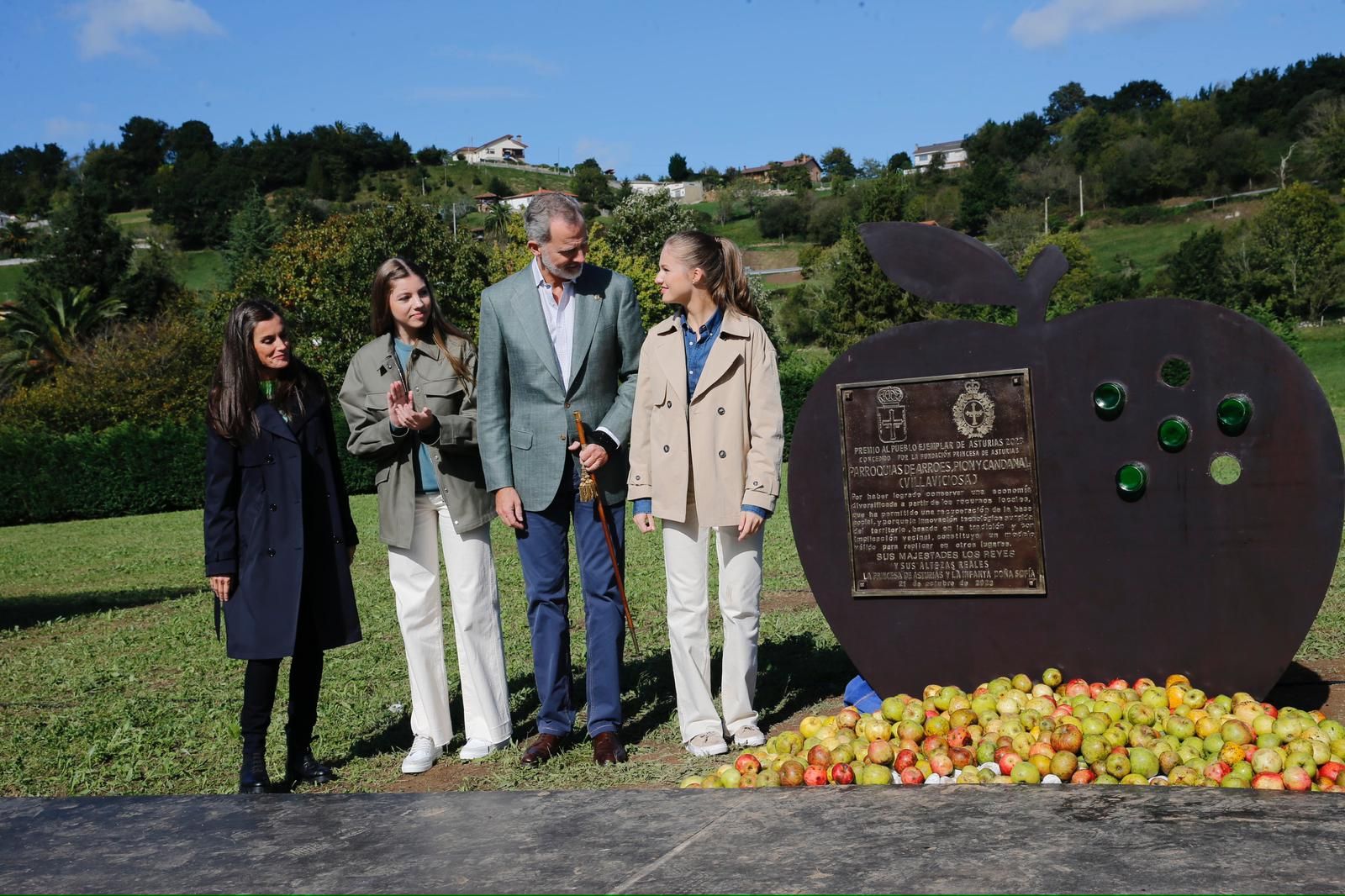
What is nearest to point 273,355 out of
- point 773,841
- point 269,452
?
point 269,452

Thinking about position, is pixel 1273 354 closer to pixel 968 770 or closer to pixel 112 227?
pixel 968 770

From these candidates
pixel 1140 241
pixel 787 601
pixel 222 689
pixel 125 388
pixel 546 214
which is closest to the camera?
pixel 546 214

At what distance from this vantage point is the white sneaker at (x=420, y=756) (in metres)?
A: 5.07

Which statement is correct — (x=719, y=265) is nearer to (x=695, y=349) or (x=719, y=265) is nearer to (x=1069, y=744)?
(x=695, y=349)

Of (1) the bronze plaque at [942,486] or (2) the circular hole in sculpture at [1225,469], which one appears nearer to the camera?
(2) the circular hole in sculpture at [1225,469]

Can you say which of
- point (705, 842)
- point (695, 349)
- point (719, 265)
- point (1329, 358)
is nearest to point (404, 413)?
point (695, 349)

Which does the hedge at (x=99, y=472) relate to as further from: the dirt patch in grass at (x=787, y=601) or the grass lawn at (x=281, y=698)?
the dirt patch in grass at (x=787, y=601)

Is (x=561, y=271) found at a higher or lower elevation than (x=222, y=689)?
higher

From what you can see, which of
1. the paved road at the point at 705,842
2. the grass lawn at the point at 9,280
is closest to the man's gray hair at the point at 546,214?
the paved road at the point at 705,842

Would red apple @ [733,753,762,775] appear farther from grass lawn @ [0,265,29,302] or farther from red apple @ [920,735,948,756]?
grass lawn @ [0,265,29,302]

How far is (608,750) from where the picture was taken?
16.1ft

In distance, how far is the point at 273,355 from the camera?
16.1 feet

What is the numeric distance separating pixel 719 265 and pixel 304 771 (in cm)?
278

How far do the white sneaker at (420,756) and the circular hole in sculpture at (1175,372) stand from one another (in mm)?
3441
